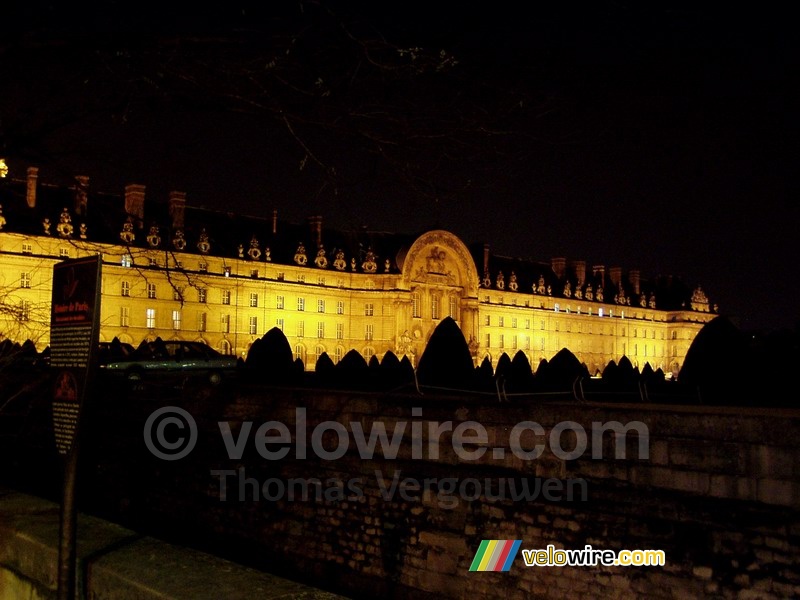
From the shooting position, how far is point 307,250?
287ft

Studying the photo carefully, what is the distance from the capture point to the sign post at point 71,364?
4.50 metres

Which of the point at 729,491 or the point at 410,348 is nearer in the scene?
the point at 729,491

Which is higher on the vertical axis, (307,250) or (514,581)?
(307,250)

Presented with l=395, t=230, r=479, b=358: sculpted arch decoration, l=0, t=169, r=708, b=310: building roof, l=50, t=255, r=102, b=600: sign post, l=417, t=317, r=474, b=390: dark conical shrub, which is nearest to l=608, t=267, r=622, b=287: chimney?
l=0, t=169, r=708, b=310: building roof

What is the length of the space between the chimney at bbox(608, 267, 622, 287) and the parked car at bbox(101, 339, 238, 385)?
99.0 metres

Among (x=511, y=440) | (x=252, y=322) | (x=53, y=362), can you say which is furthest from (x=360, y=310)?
(x=53, y=362)

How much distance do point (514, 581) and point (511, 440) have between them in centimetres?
197

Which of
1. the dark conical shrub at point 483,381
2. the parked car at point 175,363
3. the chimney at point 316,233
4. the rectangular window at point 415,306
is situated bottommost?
the dark conical shrub at point 483,381

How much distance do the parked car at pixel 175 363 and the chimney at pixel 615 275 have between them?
325 feet

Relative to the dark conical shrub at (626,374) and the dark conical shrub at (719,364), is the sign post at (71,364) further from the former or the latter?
the dark conical shrub at (626,374)

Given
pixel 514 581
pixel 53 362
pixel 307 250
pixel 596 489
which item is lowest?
pixel 514 581

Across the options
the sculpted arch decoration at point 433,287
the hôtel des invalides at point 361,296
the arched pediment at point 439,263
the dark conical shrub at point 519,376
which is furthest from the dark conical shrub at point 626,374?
the arched pediment at point 439,263

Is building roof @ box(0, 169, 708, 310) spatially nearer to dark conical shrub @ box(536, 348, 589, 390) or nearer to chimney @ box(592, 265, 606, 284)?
chimney @ box(592, 265, 606, 284)

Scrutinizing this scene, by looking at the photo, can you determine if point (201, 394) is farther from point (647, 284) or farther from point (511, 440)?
point (647, 284)
